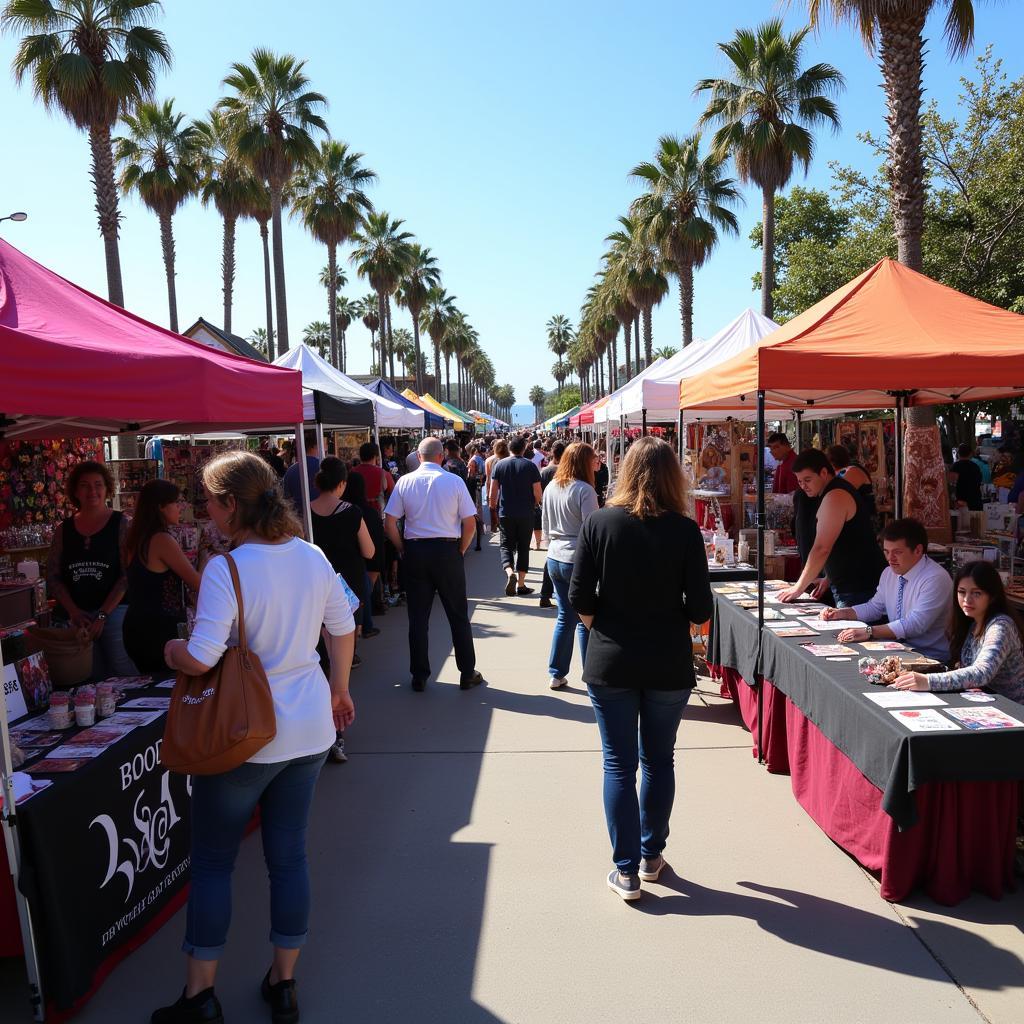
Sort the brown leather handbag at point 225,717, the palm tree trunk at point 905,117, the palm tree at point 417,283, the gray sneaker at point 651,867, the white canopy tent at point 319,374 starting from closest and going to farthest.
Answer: the brown leather handbag at point 225,717, the gray sneaker at point 651,867, the white canopy tent at point 319,374, the palm tree trunk at point 905,117, the palm tree at point 417,283

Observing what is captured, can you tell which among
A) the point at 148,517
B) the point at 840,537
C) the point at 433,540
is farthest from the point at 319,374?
the point at 840,537

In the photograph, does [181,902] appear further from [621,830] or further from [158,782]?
[621,830]

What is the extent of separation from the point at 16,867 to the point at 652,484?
8.03 ft

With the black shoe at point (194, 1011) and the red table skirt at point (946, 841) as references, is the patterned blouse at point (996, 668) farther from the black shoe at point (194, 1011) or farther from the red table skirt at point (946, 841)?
the black shoe at point (194, 1011)

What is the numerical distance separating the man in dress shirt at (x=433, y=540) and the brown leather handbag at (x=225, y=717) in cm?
368

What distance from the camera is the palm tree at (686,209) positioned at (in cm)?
2770

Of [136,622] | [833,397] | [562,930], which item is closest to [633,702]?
[562,930]

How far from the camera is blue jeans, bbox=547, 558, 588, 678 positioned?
6.14 metres

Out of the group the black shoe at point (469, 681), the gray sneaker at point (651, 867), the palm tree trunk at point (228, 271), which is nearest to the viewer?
the gray sneaker at point (651, 867)

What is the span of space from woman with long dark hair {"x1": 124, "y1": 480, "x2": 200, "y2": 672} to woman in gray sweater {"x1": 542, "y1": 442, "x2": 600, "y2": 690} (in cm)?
278

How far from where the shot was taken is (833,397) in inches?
314

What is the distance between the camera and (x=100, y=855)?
284cm

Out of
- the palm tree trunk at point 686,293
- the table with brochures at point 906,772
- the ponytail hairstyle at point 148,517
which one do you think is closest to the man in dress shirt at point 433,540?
the ponytail hairstyle at point 148,517

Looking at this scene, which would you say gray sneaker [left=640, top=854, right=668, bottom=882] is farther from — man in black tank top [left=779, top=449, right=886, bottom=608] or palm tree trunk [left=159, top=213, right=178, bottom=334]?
palm tree trunk [left=159, top=213, right=178, bottom=334]
